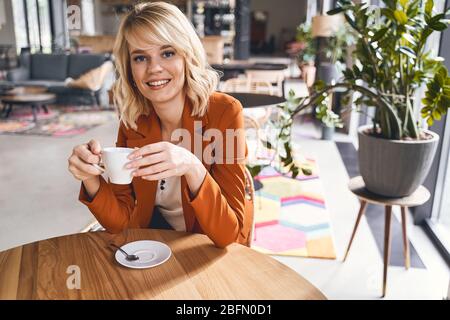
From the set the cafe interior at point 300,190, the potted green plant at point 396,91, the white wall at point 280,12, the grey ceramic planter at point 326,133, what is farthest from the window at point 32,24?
the potted green plant at point 396,91

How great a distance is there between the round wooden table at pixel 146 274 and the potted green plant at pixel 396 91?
1.12 meters

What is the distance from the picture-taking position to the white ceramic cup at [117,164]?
85 centimetres

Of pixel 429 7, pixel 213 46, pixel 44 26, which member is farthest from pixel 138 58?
pixel 44 26

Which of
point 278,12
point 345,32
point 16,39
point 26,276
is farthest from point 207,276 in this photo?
point 278,12

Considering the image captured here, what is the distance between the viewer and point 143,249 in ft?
3.24

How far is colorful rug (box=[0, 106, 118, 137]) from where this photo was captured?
5441 millimetres

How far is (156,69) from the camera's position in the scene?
4.03ft

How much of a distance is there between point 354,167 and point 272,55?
52.2ft

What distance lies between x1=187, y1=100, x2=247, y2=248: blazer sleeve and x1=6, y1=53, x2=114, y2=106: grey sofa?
625 cm

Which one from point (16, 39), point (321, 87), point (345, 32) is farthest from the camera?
point (16, 39)

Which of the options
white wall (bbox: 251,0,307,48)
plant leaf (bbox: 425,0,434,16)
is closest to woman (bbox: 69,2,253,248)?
plant leaf (bbox: 425,0,434,16)

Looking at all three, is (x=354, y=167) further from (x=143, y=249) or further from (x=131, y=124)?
(x=143, y=249)

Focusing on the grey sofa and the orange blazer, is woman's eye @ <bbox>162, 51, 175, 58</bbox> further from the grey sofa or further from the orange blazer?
the grey sofa

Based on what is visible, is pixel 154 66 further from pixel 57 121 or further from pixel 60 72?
pixel 60 72
